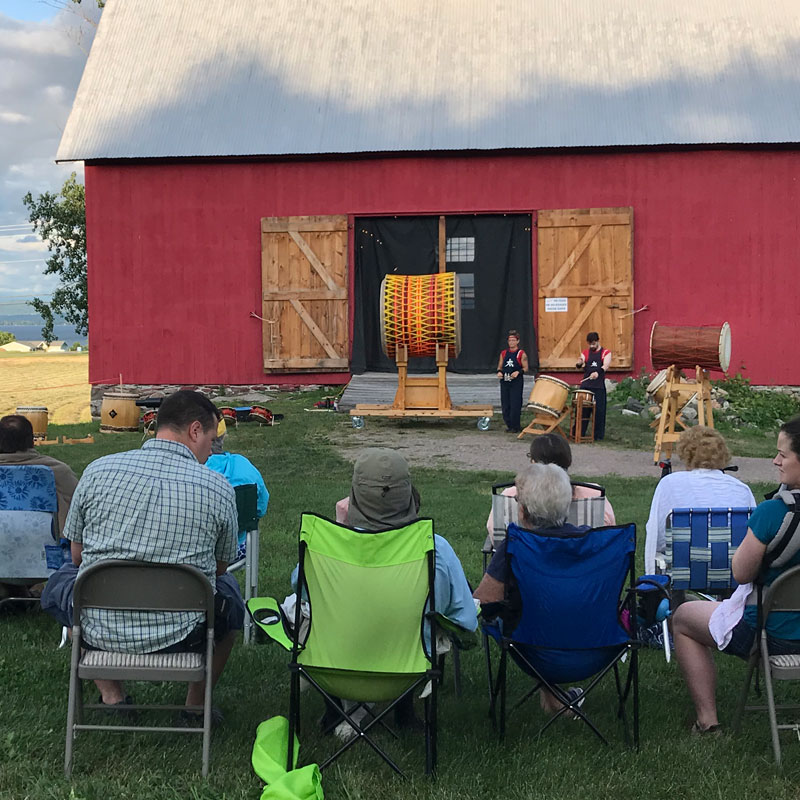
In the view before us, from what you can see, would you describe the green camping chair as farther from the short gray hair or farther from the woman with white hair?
the short gray hair

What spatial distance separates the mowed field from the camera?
17062mm

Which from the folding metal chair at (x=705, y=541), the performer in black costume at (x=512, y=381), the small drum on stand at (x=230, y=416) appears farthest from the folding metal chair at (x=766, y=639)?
the small drum on stand at (x=230, y=416)

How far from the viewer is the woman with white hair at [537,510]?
383 centimetres

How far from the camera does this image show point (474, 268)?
15836 mm

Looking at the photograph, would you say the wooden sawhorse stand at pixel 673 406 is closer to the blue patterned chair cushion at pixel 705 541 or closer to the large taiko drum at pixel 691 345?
the large taiko drum at pixel 691 345

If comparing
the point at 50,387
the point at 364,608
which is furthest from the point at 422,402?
the point at 50,387

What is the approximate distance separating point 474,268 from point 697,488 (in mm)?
11363

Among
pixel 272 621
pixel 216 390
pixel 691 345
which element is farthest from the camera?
pixel 216 390

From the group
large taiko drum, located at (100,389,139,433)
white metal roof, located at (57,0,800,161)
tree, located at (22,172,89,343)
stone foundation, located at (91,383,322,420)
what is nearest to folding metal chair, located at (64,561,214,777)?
large taiko drum, located at (100,389,139,433)

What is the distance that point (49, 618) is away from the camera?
5301mm

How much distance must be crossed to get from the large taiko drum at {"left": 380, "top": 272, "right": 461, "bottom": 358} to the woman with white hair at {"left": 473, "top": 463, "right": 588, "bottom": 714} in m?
9.45

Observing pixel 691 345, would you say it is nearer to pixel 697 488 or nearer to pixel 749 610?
pixel 697 488

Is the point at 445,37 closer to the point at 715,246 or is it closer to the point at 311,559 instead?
the point at 715,246

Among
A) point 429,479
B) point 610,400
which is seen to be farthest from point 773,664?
Answer: point 610,400
